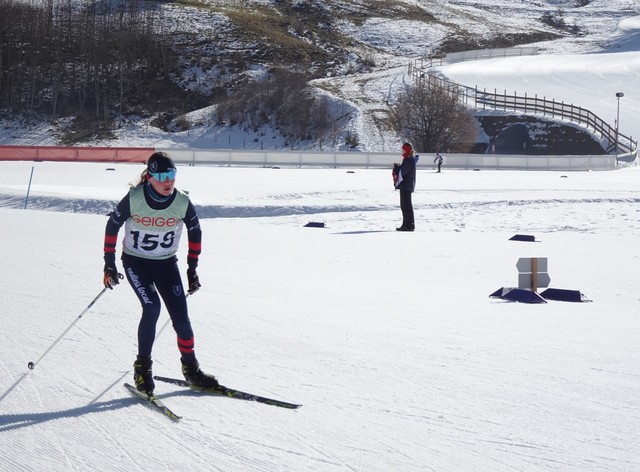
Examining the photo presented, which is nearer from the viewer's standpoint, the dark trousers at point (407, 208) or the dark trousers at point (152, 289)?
the dark trousers at point (152, 289)

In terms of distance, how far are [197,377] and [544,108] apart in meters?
58.6

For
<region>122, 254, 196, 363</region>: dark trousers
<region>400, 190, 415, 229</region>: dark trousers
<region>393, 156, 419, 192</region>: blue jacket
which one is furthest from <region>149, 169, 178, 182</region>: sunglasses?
<region>400, 190, 415, 229</region>: dark trousers

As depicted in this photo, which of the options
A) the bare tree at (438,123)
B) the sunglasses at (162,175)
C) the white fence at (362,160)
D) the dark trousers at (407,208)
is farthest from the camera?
the bare tree at (438,123)

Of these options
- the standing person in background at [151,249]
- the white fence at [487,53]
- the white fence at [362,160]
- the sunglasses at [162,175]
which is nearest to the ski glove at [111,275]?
the standing person in background at [151,249]

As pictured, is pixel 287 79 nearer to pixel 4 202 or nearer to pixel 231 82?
pixel 231 82

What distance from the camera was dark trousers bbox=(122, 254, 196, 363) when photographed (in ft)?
19.6

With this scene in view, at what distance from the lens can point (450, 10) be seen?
114 m

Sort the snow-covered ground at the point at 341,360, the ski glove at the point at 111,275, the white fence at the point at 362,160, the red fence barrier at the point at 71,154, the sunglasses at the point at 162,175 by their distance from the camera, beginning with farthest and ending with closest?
the white fence at the point at 362,160
the red fence barrier at the point at 71,154
the ski glove at the point at 111,275
the sunglasses at the point at 162,175
the snow-covered ground at the point at 341,360

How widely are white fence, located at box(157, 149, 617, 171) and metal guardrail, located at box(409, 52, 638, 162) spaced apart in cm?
450

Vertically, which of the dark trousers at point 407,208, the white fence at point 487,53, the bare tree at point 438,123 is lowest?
the dark trousers at point 407,208

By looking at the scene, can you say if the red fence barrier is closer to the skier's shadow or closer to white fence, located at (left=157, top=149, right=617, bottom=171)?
white fence, located at (left=157, top=149, right=617, bottom=171)

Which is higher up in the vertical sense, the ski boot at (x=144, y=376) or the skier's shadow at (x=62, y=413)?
the ski boot at (x=144, y=376)

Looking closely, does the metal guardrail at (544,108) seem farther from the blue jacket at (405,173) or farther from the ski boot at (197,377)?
the ski boot at (197,377)

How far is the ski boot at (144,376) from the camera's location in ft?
19.5
